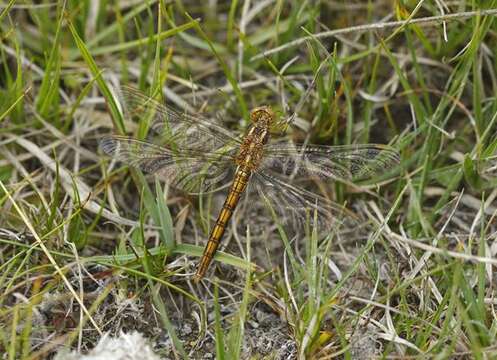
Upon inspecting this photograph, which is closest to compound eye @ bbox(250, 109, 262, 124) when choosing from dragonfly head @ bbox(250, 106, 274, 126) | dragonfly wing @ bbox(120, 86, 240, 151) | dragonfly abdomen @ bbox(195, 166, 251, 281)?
dragonfly head @ bbox(250, 106, 274, 126)

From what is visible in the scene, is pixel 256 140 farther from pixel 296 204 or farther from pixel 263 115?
pixel 296 204

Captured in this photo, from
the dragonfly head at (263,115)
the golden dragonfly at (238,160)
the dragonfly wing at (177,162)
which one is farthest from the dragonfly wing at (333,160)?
the dragonfly wing at (177,162)

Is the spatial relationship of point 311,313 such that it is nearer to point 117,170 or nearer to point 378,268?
point 378,268

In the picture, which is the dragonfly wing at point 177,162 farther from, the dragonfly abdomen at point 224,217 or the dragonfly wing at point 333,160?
the dragonfly wing at point 333,160

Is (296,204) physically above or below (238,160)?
below

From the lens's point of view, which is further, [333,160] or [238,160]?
[238,160]

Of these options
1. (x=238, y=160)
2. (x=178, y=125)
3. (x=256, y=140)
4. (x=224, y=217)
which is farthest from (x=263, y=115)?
(x=224, y=217)

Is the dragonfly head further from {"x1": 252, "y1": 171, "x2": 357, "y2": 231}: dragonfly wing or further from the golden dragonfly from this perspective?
{"x1": 252, "y1": 171, "x2": 357, "y2": 231}: dragonfly wing

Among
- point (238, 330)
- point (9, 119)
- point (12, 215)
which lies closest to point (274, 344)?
point (238, 330)

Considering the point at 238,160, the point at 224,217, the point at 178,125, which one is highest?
the point at 178,125
